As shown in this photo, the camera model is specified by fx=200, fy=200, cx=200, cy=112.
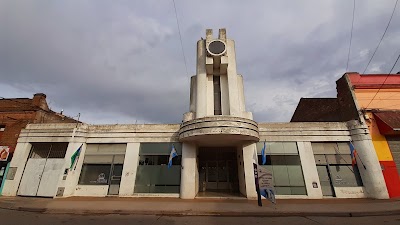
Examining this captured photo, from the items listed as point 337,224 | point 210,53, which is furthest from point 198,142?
point 337,224

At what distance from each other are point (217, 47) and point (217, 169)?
429 inches

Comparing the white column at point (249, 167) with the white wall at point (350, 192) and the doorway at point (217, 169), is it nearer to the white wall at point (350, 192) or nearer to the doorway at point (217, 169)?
the doorway at point (217, 169)

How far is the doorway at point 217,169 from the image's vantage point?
1805 centimetres

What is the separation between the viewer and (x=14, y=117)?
1741 centimetres

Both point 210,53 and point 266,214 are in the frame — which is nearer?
point 266,214

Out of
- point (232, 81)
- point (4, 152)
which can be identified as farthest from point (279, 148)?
point (4, 152)

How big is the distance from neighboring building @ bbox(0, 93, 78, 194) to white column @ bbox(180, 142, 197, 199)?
44.6 feet

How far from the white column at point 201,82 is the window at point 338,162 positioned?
9146 millimetres

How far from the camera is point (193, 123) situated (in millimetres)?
14047

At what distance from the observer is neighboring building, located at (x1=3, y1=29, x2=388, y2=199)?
47.0 ft

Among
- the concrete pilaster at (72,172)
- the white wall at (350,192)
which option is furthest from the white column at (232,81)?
the concrete pilaster at (72,172)

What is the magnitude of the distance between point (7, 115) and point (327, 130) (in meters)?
26.9

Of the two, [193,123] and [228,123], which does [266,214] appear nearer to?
[228,123]

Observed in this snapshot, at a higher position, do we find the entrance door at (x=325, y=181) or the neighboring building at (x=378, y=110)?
the neighboring building at (x=378, y=110)
